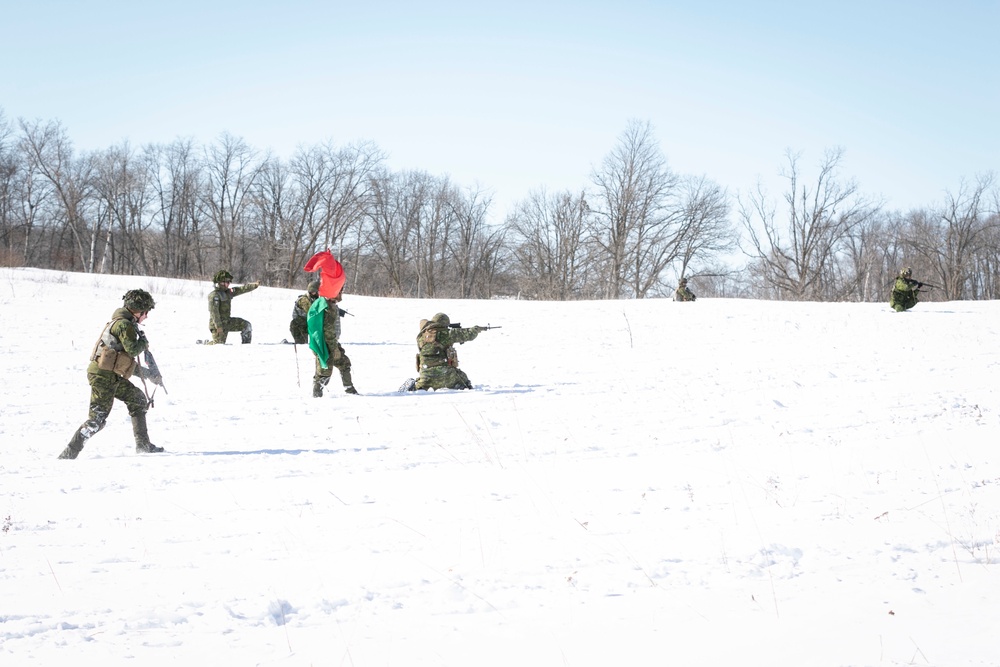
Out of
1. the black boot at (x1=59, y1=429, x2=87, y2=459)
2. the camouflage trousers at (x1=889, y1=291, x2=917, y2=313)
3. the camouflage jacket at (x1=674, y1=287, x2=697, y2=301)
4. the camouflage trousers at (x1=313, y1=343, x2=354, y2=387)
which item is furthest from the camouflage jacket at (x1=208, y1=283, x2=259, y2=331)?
the camouflage trousers at (x1=889, y1=291, x2=917, y2=313)

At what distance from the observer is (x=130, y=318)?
7.50 metres

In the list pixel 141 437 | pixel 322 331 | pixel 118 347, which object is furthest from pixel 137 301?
pixel 322 331

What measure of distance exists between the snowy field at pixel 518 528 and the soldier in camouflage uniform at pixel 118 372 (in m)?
0.35

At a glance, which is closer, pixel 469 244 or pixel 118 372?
pixel 118 372

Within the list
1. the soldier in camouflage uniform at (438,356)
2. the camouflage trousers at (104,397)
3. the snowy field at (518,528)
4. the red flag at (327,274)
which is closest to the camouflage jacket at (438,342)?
the soldier in camouflage uniform at (438,356)

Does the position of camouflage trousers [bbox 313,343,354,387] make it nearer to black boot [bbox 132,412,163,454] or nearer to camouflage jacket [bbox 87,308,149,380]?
black boot [bbox 132,412,163,454]

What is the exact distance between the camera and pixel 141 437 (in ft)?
24.6

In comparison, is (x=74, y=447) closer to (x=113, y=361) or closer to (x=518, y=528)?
(x=113, y=361)

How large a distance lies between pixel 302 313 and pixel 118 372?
8056mm

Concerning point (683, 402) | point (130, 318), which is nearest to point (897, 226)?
point (683, 402)

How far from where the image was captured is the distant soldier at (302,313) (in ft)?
48.9

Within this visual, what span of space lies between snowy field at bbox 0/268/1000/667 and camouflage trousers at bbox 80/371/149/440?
43 cm

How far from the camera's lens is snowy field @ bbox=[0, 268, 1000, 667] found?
10.7ft

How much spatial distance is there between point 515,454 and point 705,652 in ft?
13.0
